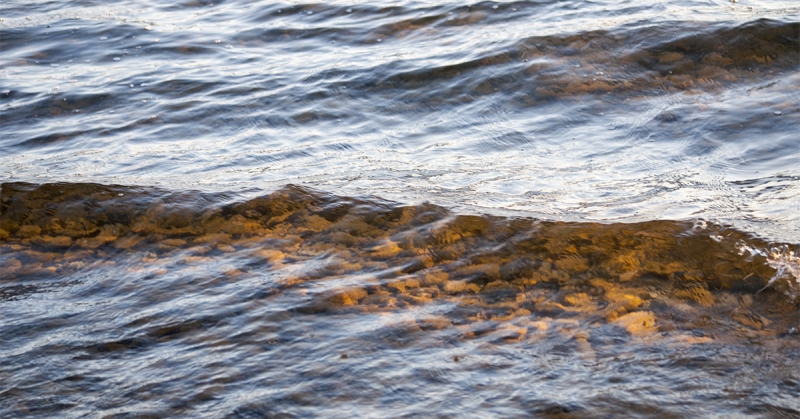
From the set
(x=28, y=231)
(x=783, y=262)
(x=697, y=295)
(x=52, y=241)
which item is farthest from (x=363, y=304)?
(x=28, y=231)

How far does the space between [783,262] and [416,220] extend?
77.8 inches

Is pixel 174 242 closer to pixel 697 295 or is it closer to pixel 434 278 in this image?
pixel 434 278

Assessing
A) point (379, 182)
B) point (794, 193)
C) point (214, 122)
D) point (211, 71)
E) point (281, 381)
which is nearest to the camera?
point (281, 381)

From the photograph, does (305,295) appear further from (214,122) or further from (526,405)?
(214,122)

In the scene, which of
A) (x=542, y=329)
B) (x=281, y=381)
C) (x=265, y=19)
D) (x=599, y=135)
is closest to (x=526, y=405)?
(x=542, y=329)

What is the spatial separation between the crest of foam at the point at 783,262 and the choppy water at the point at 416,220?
0.4 inches

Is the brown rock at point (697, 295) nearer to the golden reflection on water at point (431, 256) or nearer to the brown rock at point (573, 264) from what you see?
the golden reflection on water at point (431, 256)

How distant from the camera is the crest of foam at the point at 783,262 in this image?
3715mm

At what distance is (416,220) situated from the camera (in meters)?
4.65

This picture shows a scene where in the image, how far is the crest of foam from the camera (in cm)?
371

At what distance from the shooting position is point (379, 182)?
17.7 ft

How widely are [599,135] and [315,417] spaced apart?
13.4 feet

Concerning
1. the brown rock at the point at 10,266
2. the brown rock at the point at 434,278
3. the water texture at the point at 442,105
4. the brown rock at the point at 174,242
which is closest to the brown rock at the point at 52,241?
the brown rock at the point at 10,266

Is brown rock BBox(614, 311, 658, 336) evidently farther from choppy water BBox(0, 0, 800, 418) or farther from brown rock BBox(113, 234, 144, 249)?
brown rock BBox(113, 234, 144, 249)
